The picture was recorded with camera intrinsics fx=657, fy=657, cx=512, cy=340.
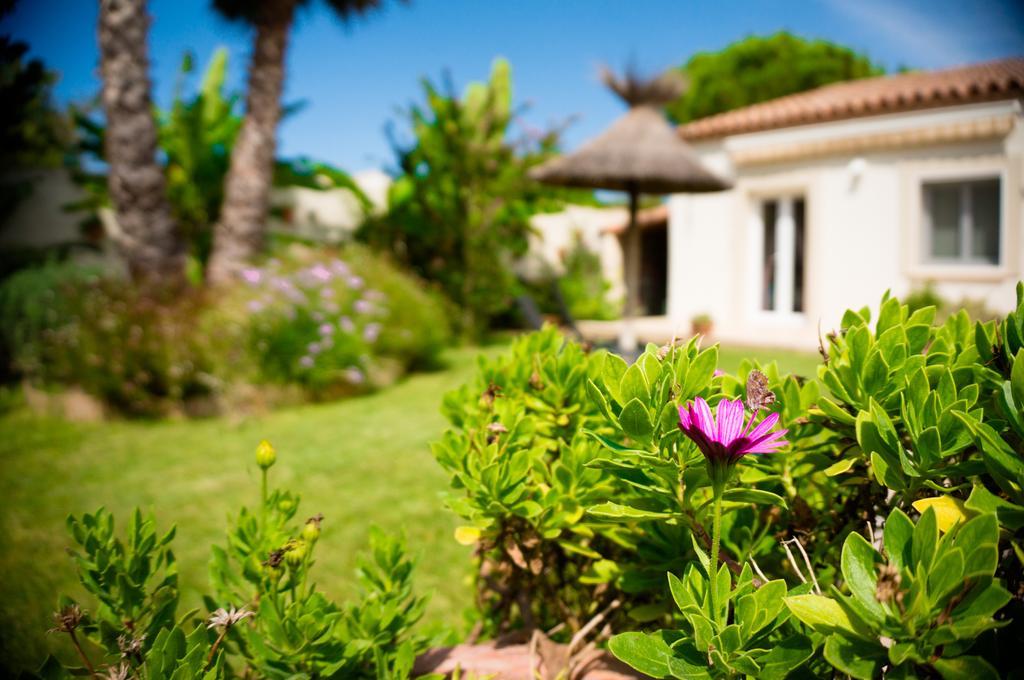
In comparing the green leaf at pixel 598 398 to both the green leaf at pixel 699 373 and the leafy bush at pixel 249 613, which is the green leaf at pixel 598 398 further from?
the leafy bush at pixel 249 613

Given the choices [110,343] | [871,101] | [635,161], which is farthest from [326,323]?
[871,101]

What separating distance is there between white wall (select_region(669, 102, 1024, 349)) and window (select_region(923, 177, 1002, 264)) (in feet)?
1.06

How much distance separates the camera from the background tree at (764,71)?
2738 centimetres

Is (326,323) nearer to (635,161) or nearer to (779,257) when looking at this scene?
(635,161)

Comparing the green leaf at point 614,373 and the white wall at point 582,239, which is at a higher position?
the white wall at point 582,239

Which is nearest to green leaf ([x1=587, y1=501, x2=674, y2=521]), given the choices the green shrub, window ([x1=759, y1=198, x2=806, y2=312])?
the green shrub

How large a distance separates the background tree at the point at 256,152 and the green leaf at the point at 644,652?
925 centimetres

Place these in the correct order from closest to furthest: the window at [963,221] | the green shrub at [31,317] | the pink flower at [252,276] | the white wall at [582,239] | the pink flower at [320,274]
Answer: the green shrub at [31,317]
the pink flower at [252,276]
the pink flower at [320,274]
the window at [963,221]
the white wall at [582,239]

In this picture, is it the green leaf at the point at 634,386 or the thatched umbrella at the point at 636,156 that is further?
the thatched umbrella at the point at 636,156

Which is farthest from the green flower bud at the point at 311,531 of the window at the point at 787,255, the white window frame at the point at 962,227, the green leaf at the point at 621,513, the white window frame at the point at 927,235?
the window at the point at 787,255

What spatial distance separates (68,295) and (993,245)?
1279 cm

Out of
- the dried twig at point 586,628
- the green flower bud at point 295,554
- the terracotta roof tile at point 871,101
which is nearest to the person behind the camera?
the green flower bud at point 295,554

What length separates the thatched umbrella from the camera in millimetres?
8508

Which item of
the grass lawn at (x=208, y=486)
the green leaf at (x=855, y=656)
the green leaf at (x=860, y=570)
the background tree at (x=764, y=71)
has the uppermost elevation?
the background tree at (x=764, y=71)
